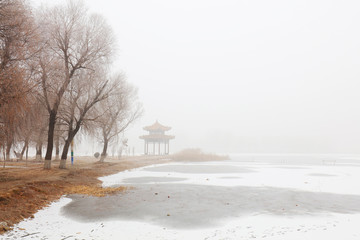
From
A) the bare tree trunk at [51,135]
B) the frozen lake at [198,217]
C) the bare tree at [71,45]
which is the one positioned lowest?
the frozen lake at [198,217]

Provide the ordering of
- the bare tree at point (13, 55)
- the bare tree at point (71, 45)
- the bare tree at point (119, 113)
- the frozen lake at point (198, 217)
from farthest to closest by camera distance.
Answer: the bare tree at point (119, 113) → the bare tree at point (71, 45) → the bare tree at point (13, 55) → the frozen lake at point (198, 217)

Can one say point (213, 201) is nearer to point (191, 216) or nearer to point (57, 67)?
point (191, 216)

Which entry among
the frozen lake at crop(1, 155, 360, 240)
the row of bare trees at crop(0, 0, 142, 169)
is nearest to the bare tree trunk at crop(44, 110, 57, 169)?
the row of bare trees at crop(0, 0, 142, 169)

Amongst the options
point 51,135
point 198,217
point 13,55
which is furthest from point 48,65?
point 198,217

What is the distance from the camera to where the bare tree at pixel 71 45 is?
66.5 feet

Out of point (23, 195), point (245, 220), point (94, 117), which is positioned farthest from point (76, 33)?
point (245, 220)

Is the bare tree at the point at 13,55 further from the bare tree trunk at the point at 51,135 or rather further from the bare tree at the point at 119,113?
the bare tree at the point at 119,113

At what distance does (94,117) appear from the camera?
24.9 metres

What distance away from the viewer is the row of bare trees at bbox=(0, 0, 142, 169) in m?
12.3

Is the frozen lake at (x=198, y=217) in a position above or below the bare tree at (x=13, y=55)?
below

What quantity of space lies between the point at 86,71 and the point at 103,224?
54.6 ft

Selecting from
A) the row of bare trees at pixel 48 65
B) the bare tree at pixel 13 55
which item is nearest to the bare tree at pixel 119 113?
the row of bare trees at pixel 48 65

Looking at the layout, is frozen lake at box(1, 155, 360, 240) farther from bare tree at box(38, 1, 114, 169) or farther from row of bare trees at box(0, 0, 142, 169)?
bare tree at box(38, 1, 114, 169)

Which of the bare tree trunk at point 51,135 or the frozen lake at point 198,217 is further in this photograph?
the bare tree trunk at point 51,135
